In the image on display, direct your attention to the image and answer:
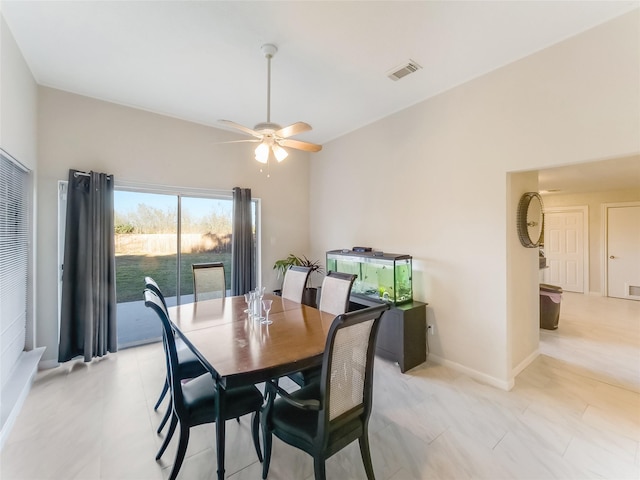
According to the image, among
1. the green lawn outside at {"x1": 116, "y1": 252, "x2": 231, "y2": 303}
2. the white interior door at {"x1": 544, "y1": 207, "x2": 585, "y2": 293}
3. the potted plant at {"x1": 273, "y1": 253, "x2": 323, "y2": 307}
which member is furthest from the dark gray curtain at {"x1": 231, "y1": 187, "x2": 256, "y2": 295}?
→ the white interior door at {"x1": 544, "y1": 207, "x2": 585, "y2": 293}

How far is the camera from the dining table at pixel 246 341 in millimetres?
1479

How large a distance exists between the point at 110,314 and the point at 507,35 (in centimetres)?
484

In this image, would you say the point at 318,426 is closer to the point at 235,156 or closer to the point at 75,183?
the point at 75,183

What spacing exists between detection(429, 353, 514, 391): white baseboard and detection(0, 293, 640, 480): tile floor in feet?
0.24

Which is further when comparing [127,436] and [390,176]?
[390,176]

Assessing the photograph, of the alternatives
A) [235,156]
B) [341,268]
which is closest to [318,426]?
[341,268]

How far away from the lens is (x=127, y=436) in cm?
204

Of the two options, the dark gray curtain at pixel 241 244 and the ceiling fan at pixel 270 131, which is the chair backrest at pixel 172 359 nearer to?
the ceiling fan at pixel 270 131

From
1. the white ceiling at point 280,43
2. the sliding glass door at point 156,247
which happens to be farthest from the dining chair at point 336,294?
the sliding glass door at point 156,247

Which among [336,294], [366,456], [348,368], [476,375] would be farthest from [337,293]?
[476,375]

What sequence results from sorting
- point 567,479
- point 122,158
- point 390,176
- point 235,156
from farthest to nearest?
point 235,156
point 390,176
point 122,158
point 567,479

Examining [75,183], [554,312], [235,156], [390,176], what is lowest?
[554,312]

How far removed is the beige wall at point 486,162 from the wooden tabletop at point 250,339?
160 cm

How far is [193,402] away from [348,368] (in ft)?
3.20
